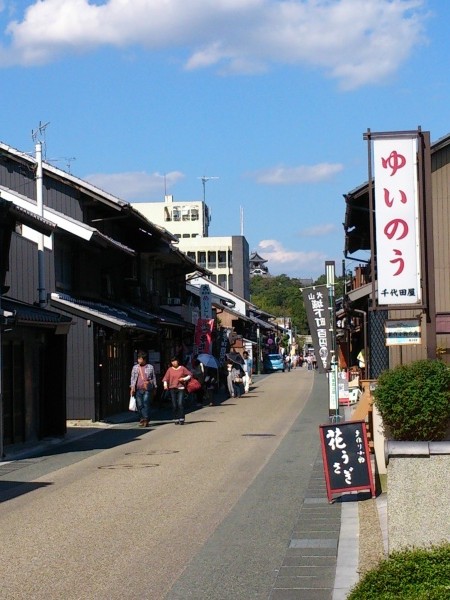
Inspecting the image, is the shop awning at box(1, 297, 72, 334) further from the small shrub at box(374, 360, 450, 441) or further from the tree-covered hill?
the tree-covered hill

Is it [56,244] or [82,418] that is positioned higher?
[56,244]

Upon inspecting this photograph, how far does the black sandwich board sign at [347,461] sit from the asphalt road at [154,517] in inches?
23.1

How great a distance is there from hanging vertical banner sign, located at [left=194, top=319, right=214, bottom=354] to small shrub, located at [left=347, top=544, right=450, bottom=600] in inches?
1327

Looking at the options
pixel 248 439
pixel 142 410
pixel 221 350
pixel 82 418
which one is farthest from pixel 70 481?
pixel 221 350

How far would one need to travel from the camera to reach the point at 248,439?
2075cm

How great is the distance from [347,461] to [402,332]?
2.76 m

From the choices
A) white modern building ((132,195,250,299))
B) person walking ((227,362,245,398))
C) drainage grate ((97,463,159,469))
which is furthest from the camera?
white modern building ((132,195,250,299))

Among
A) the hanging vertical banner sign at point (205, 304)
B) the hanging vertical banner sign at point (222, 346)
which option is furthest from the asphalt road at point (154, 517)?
the hanging vertical banner sign at point (222, 346)

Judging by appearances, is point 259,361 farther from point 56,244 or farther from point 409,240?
point 409,240

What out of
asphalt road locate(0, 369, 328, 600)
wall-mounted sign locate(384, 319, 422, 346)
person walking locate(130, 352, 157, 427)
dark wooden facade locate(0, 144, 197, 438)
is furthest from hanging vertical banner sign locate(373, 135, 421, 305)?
person walking locate(130, 352, 157, 427)

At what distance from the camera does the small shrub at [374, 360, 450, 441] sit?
26.9 ft

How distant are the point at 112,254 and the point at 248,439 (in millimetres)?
14003

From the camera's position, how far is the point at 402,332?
9711 mm

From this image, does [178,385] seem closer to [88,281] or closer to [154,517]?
[88,281]
